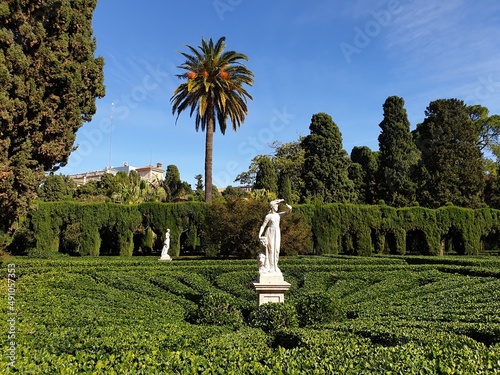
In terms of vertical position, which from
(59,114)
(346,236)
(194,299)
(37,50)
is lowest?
(194,299)

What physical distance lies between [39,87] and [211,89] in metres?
13.2

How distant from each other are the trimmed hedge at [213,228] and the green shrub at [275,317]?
13.3m

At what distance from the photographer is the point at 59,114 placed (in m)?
15.4

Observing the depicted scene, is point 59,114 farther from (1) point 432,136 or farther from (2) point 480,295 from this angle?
(1) point 432,136

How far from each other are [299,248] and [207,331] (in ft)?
47.1

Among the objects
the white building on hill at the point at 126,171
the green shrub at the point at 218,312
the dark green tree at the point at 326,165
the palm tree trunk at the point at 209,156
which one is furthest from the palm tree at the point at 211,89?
the white building on hill at the point at 126,171

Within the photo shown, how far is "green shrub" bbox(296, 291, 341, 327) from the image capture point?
8305 mm

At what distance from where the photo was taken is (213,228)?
21453mm

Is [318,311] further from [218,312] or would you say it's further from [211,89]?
[211,89]

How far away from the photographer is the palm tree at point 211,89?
2606cm

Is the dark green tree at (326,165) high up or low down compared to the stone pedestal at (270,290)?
up

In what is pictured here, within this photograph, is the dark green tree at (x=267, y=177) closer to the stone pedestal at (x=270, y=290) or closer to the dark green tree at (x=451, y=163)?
the dark green tree at (x=451, y=163)

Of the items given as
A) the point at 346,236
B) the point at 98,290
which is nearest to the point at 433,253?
the point at 346,236

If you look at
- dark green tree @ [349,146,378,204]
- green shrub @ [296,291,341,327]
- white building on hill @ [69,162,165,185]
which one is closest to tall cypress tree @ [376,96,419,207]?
dark green tree @ [349,146,378,204]
